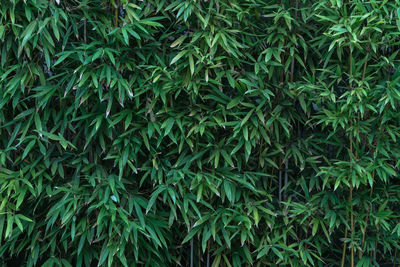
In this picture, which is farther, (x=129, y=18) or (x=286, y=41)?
(x=286, y=41)

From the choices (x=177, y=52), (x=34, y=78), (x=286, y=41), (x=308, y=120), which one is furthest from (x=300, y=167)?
(x=34, y=78)

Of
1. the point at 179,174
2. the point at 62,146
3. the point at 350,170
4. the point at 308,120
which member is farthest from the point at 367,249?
the point at 62,146

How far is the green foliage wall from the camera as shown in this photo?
2.77m

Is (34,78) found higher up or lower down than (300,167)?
higher up

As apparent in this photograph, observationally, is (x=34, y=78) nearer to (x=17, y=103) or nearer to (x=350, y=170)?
A: (x=17, y=103)

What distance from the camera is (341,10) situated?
2.78 metres

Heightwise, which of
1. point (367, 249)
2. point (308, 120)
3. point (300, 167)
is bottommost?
point (367, 249)

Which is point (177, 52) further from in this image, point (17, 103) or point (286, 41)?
point (17, 103)

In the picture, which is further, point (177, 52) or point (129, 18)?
point (177, 52)

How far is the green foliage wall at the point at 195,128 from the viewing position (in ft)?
9.09

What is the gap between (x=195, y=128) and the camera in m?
2.82

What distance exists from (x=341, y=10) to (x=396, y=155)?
2.58 ft

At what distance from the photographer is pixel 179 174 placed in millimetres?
2826

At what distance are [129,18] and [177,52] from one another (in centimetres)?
32
